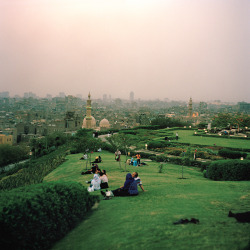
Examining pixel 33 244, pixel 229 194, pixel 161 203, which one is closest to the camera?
pixel 33 244

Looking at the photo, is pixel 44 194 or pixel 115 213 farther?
pixel 115 213

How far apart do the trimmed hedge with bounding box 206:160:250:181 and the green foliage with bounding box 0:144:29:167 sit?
1205 inches

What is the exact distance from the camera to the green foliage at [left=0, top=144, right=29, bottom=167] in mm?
34031

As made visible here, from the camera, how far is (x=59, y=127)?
75.2m

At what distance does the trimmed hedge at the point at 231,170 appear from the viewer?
10.4 metres

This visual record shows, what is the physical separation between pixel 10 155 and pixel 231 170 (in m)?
32.0

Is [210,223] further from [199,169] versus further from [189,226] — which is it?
[199,169]

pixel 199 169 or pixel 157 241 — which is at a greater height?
pixel 157 241

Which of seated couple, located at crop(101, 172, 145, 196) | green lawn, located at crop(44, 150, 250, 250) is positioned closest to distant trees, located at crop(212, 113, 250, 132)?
green lawn, located at crop(44, 150, 250, 250)

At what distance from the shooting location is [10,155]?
114 ft

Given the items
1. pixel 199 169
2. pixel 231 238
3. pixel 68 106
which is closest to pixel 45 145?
pixel 199 169

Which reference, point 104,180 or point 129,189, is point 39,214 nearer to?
point 129,189

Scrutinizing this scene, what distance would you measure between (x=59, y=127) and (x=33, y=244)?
240 feet

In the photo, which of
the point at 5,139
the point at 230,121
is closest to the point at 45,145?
the point at 5,139
